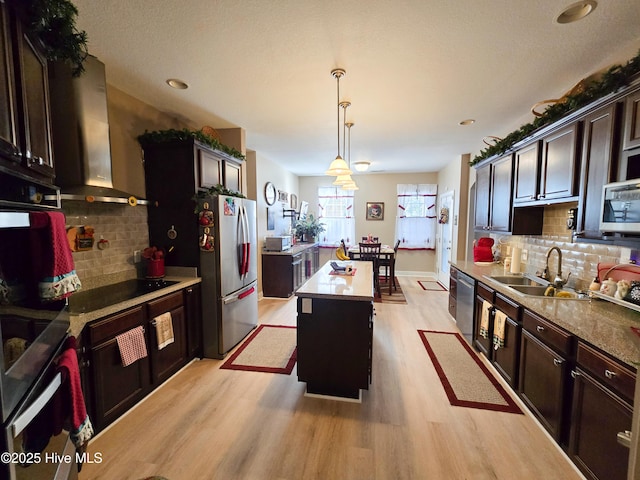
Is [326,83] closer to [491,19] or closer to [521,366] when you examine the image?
[491,19]

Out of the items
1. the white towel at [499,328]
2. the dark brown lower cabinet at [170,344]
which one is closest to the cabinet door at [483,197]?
the white towel at [499,328]

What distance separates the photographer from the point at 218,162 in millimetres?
3074

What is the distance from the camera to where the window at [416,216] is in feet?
22.0

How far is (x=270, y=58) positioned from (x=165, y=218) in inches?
73.6

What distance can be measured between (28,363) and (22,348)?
9cm

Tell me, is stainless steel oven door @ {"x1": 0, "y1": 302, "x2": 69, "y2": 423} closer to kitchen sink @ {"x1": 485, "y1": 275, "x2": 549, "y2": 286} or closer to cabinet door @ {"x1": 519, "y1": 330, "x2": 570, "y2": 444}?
cabinet door @ {"x1": 519, "y1": 330, "x2": 570, "y2": 444}

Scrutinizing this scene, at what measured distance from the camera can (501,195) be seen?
3.13 meters

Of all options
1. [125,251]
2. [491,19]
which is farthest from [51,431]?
[491,19]

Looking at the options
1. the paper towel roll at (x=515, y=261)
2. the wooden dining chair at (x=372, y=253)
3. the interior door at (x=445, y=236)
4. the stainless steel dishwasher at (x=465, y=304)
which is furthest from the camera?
the interior door at (x=445, y=236)

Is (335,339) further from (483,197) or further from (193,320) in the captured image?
(483,197)

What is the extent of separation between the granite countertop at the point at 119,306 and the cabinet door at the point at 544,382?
2.93 meters

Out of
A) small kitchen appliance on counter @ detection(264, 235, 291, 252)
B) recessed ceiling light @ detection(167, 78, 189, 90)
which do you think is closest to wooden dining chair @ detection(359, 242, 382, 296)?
small kitchen appliance on counter @ detection(264, 235, 291, 252)

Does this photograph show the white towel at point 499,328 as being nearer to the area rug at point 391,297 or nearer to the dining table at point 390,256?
the area rug at point 391,297

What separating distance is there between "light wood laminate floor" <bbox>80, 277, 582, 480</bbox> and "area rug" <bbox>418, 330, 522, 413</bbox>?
10 centimetres
